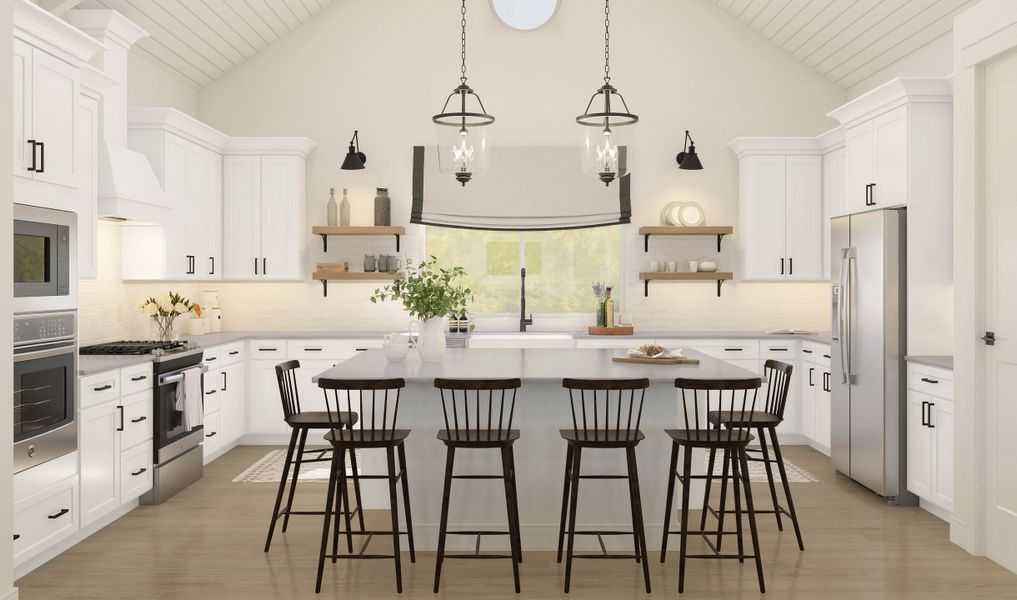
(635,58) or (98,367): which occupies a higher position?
(635,58)

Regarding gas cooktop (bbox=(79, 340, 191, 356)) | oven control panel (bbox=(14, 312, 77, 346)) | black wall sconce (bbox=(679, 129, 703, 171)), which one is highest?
black wall sconce (bbox=(679, 129, 703, 171))

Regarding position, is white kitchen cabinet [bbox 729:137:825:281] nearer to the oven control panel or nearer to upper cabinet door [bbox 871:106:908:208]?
upper cabinet door [bbox 871:106:908:208]

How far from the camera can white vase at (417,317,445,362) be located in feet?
14.9

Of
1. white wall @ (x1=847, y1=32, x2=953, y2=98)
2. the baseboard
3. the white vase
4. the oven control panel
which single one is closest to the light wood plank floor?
the baseboard

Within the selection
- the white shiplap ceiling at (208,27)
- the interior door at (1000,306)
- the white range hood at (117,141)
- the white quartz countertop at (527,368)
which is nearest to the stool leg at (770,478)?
the white quartz countertop at (527,368)

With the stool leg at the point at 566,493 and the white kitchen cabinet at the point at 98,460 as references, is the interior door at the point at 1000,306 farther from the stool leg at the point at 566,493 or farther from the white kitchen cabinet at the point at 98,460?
the white kitchen cabinet at the point at 98,460

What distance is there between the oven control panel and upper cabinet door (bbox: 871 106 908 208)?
203 inches

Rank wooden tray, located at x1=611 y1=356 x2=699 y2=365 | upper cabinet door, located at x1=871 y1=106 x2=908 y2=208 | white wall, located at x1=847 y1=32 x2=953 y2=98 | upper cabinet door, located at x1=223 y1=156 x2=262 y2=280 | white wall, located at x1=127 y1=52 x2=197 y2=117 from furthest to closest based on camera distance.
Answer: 1. upper cabinet door, located at x1=223 y1=156 x2=262 y2=280
2. white wall, located at x1=127 y1=52 x2=197 y2=117
3. white wall, located at x1=847 y1=32 x2=953 y2=98
4. upper cabinet door, located at x1=871 y1=106 x2=908 y2=208
5. wooden tray, located at x1=611 y1=356 x2=699 y2=365

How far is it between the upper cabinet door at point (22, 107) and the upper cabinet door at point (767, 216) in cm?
578

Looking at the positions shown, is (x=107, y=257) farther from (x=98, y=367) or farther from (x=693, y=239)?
(x=693, y=239)

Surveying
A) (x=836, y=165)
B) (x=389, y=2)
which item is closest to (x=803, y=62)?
(x=836, y=165)

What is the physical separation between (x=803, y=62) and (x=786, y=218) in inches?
64.6

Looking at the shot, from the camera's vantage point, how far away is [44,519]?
3.86 m

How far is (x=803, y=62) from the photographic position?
7.52m
